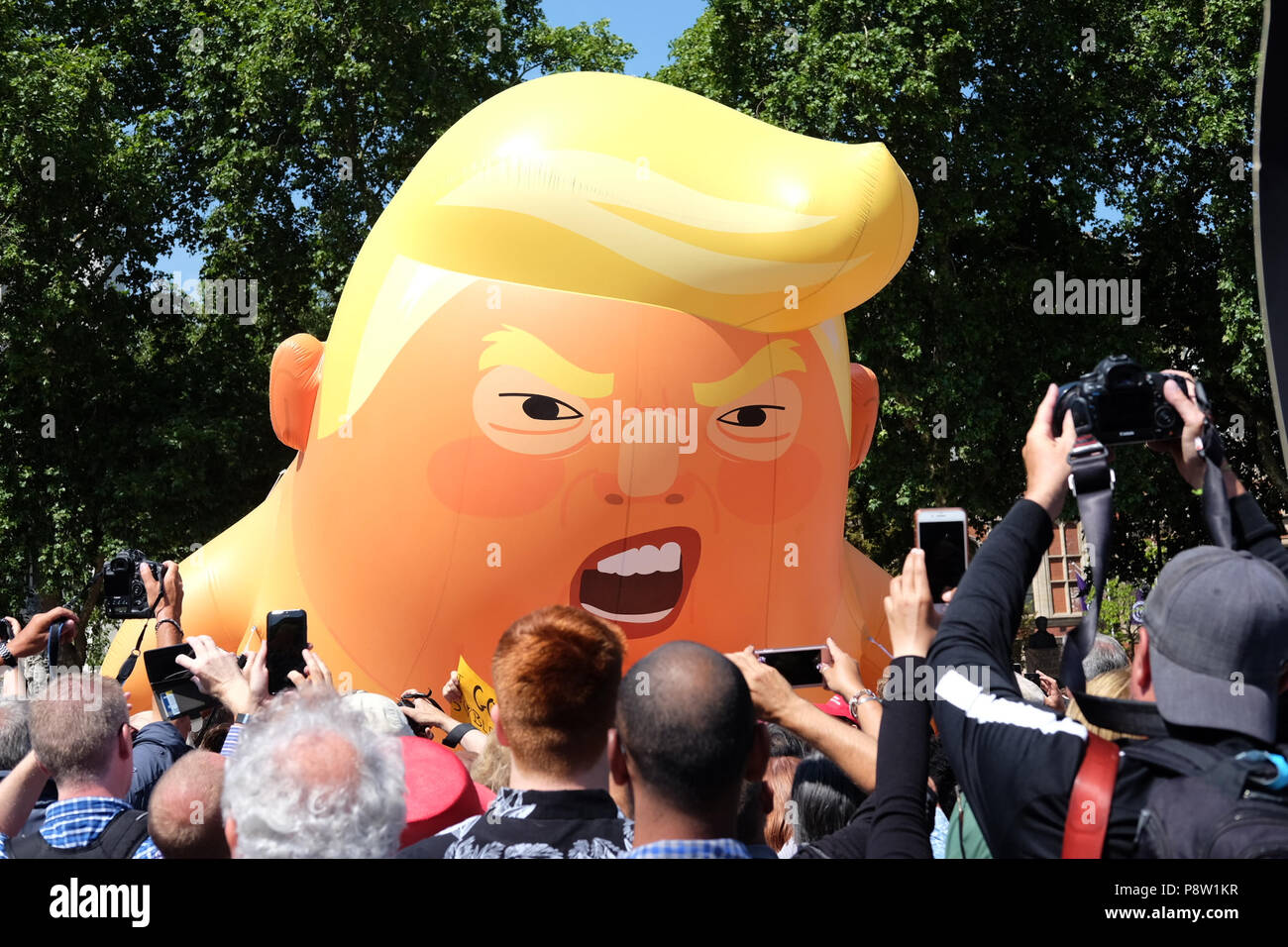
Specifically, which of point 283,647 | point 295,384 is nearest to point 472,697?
point 295,384

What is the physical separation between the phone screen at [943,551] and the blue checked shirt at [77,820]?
2142 mm

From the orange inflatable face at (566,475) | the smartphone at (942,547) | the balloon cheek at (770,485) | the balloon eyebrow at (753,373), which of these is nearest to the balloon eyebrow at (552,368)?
the orange inflatable face at (566,475)

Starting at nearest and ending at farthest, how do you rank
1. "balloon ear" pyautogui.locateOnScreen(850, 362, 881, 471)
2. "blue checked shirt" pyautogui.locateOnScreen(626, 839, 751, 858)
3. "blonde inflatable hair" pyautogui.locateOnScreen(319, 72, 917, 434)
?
"blue checked shirt" pyautogui.locateOnScreen(626, 839, 751, 858), "blonde inflatable hair" pyautogui.locateOnScreen(319, 72, 917, 434), "balloon ear" pyautogui.locateOnScreen(850, 362, 881, 471)

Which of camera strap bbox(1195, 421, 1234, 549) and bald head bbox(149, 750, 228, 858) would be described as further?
bald head bbox(149, 750, 228, 858)

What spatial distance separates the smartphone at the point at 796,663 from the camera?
3645 mm

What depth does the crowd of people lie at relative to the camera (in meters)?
1.84

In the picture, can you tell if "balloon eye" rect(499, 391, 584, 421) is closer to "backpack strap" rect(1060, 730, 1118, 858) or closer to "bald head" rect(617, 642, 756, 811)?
"bald head" rect(617, 642, 756, 811)

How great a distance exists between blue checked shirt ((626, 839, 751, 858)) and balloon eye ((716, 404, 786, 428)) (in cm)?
418

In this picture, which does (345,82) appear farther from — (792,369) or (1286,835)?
(1286,835)

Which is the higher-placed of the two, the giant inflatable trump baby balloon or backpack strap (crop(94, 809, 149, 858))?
the giant inflatable trump baby balloon

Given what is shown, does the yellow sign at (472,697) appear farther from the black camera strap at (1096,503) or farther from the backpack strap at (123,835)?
the black camera strap at (1096,503)

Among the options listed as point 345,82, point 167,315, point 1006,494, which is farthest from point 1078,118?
point 167,315

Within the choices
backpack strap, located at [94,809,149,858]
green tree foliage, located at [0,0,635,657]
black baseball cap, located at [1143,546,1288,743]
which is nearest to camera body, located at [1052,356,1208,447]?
black baseball cap, located at [1143,546,1288,743]
